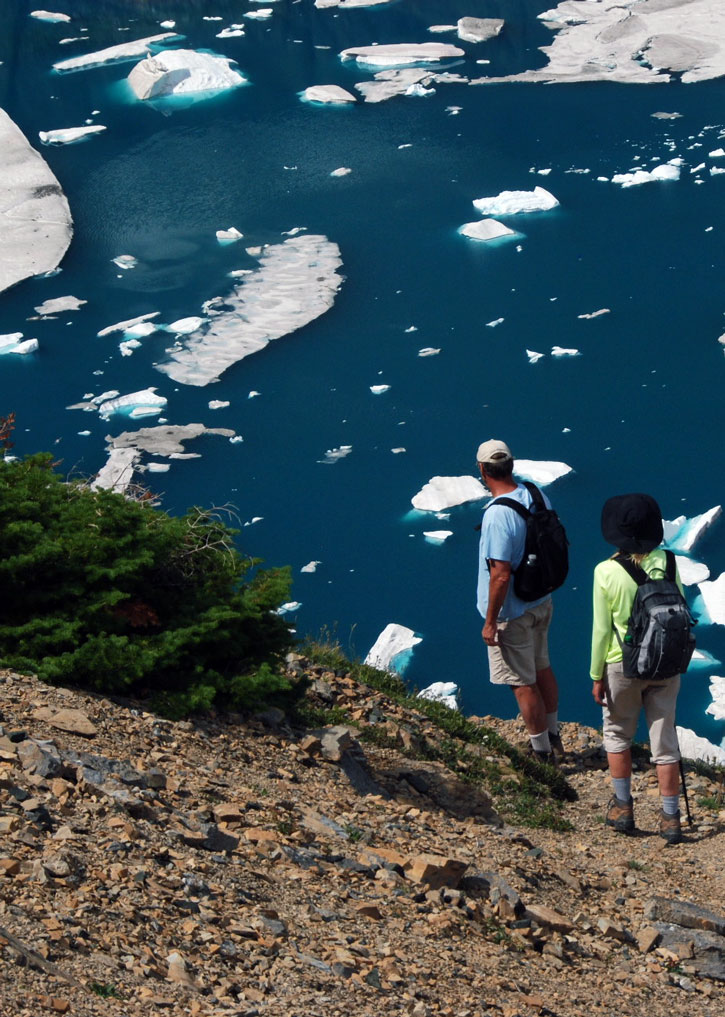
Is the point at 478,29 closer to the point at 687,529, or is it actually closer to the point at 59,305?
the point at 59,305

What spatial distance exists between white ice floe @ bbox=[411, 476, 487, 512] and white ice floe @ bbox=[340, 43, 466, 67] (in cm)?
1005

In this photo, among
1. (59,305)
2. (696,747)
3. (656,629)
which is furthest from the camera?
(59,305)

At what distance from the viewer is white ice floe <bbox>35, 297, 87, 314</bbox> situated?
35.7 feet

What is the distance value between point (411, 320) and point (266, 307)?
136 centimetres

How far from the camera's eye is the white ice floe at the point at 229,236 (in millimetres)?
12000

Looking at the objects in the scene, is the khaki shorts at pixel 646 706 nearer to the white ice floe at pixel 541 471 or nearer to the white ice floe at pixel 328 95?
the white ice floe at pixel 541 471

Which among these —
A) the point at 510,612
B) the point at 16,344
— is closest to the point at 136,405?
the point at 16,344

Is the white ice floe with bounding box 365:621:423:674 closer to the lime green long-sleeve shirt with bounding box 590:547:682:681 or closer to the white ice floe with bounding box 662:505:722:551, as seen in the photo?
the white ice floe with bounding box 662:505:722:551

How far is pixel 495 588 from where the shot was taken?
14.1 ft

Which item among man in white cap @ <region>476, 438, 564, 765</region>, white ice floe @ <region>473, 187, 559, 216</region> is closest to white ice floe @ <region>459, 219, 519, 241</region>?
white ice floe @ <region>473, 187, 559, 216</region>

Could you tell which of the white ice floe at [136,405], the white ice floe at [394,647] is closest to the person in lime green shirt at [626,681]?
the white ice floe at [394,647]

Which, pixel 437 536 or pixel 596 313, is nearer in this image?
pixel 437 536

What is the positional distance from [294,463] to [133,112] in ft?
29.7

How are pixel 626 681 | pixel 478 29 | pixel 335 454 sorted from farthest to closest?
pixel 478 29 < pixel 335 454 < pixel 626 681
